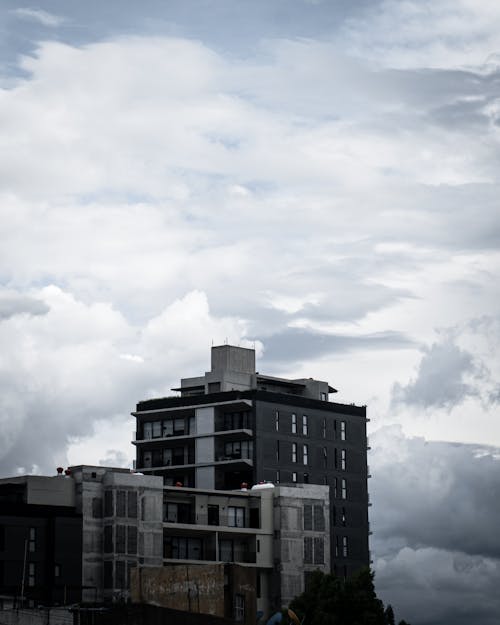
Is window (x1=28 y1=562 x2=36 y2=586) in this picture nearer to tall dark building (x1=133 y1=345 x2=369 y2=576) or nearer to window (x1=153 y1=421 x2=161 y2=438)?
tall dark building (x1=133 y1=345 x2=369 y2=576)

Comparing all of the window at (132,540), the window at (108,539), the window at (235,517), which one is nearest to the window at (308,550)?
the window at (235,517)

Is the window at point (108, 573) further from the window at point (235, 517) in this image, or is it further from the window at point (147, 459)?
the window at point (147, 459)

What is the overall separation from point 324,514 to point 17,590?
39.3 meters

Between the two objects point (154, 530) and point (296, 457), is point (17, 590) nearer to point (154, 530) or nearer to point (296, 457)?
point (154, 530)

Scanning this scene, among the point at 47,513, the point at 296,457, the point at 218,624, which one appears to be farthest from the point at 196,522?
the point at 218,624

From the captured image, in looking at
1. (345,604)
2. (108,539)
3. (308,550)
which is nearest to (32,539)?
(108,539)

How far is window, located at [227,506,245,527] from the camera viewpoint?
143125 millimetres

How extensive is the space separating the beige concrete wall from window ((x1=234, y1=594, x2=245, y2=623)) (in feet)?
3.44

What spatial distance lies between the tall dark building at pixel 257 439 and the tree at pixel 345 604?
55.0 m

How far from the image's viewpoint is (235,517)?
144m

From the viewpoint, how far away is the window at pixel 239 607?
9312cm

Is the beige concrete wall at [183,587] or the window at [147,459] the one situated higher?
the window at [147,459]

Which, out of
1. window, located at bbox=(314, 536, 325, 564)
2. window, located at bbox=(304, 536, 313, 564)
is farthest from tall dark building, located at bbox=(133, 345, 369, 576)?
window, located at bbox=(304, 536, 313, 564)

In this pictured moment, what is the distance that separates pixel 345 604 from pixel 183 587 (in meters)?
26.7
